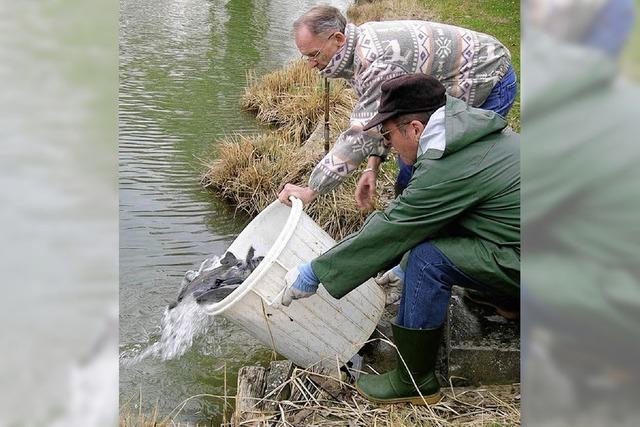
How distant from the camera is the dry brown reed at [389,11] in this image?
12.2 meters

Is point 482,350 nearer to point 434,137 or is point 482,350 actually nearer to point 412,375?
point 412,375

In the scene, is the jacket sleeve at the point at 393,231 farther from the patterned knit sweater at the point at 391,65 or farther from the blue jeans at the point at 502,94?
the blue jeans at the point at 502,94

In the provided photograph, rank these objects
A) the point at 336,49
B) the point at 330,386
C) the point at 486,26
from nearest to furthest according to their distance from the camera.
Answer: the point at 330,386
the point at 336,49
the point at 486,26

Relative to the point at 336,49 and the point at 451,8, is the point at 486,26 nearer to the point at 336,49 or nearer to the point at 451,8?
the point at 451,8

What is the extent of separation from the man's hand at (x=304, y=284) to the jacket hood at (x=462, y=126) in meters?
0.58

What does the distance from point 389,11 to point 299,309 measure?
10661 mm

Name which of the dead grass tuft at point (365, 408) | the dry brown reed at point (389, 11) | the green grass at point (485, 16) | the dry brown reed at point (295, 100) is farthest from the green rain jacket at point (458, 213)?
the dry brown reed at point (389, 11)

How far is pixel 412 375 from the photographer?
299 centimetres

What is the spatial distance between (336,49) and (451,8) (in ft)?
35.0

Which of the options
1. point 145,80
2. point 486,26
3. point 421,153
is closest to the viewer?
point 421,153
